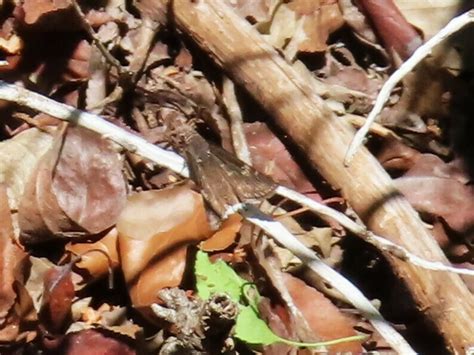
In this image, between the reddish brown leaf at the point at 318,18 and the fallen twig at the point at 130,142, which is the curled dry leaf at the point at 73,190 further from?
the reddish brown leaf at the point at 318,18

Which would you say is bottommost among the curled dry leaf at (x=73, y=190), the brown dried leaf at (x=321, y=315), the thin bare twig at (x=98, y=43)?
the brown dried leaf at (x=321, y=315)

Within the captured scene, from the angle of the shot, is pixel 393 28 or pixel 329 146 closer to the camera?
pixel 329 146

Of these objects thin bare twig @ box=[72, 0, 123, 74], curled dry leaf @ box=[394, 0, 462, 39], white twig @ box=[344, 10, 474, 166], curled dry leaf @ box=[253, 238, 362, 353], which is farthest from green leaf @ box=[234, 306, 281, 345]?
curled dry leaf @ box=[394, 0, 462, 39]

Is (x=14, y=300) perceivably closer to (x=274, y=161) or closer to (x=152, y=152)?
(x=152, y=152)

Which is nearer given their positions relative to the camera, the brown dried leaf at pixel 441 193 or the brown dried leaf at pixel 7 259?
the brown dried leaf at pixel 7 259

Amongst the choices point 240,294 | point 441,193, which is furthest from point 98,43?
point 441,193

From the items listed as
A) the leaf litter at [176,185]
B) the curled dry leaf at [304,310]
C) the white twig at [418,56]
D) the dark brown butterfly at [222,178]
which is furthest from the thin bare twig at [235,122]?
the white twig at [418,56]
